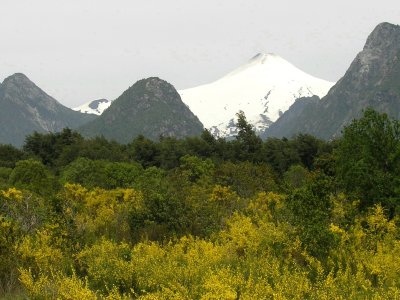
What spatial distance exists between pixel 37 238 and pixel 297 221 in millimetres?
8295

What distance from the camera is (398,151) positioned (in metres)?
21.0

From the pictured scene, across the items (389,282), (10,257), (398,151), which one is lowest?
(389,282)

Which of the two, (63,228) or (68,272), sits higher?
(63,228)

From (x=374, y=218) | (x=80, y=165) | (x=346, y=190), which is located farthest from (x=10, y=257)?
(x=80, y=165)

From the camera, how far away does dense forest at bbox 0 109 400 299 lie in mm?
11539

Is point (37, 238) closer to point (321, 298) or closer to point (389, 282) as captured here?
point (321, 298)

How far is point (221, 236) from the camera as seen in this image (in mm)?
18781

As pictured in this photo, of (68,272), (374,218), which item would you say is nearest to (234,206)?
(374,218)

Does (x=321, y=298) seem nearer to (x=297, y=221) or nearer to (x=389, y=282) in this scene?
(x=389, y=282)

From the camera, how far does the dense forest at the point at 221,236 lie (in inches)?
454

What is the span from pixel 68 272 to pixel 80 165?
27062 millimetres

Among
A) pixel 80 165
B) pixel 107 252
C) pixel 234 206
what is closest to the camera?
pixel 107 252

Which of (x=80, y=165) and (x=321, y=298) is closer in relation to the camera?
(x=321, y=298)

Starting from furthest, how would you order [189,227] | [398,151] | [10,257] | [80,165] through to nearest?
[80,165], [189,227], [398,151], [10,257]
